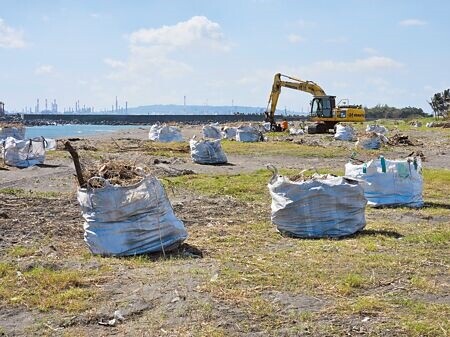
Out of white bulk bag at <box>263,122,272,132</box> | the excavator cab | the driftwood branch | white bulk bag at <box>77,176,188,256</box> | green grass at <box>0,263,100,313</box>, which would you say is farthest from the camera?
white bulk bag at <box>263,122,272,132</box>

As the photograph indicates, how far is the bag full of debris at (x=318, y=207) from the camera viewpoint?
8648 millimetres

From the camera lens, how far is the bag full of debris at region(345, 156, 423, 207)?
11.3m

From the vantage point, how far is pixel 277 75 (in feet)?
134

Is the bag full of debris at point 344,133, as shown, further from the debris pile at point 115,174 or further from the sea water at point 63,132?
the debris pile at point 115,174

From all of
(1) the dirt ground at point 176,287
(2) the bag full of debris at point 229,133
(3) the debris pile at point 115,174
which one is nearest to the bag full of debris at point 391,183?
(1) the dirt ground at point 176,287

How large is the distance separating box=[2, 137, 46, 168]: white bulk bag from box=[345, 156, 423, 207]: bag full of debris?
39.6ft

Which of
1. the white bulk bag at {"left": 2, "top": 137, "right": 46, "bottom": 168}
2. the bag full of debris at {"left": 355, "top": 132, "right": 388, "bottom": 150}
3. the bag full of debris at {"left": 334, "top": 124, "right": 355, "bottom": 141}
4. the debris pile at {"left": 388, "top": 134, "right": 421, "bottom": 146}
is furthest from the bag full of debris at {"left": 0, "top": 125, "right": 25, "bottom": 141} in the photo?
the debris pile at {"left": 388, "top": 134, "right": 421, "bottom": 146}

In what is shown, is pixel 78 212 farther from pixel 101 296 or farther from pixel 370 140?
pixel 370 140

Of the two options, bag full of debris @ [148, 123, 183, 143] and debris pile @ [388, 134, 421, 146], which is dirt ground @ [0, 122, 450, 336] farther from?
bag full of debris @ [148, 123, 183, 143]

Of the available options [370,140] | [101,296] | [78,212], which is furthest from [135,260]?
[370,140]

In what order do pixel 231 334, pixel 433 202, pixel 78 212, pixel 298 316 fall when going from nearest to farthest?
pixel 231 334 < pixel 298 316 < pixel 78 212 < pixel 433 202

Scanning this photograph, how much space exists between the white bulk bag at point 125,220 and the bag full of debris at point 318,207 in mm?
1905

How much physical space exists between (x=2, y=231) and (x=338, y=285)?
5.00 metres

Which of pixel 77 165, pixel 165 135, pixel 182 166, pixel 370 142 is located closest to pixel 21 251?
pixel 77 165
